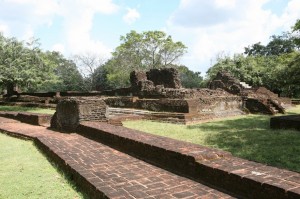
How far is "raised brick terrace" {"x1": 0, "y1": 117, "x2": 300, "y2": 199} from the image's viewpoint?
3.29 meters

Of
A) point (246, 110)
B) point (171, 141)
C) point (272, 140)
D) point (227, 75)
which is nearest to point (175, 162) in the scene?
point (171, 141)

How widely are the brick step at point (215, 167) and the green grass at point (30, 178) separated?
4.60ft

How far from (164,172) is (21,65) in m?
15.0

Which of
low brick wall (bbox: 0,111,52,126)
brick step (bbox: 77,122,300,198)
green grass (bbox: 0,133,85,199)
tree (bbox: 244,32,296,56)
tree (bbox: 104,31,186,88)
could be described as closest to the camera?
brick step (bbox: 77,122,300,198)

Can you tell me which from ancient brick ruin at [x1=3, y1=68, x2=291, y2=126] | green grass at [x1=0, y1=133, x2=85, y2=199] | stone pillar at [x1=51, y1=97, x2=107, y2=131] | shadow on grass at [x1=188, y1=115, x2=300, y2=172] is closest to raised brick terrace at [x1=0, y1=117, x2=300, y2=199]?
green grass at [x1=0, y1=133, x2=85, y2=199]

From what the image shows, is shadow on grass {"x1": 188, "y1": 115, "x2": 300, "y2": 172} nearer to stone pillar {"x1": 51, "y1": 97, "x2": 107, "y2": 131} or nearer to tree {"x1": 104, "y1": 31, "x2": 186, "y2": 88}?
stone pillar {"x1": 51, "y1": 97, "x2": 107, "y2": 131}

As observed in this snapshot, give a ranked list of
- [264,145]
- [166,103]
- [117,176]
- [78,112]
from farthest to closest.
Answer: [166,103] → [78,112] → [264,145] → [117,176]

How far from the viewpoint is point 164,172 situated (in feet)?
14.6

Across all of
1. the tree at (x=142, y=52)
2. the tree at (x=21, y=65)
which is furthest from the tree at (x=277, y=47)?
the tree at (x=21, y=65)

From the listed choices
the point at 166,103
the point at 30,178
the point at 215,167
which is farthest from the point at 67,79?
the point at 215,167

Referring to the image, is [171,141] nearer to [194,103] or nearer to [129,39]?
[194,103]

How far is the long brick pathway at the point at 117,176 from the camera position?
3529mm

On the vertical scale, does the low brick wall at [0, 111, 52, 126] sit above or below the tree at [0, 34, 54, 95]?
below

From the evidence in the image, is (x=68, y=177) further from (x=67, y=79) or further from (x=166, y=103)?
(x=67, y=79)
